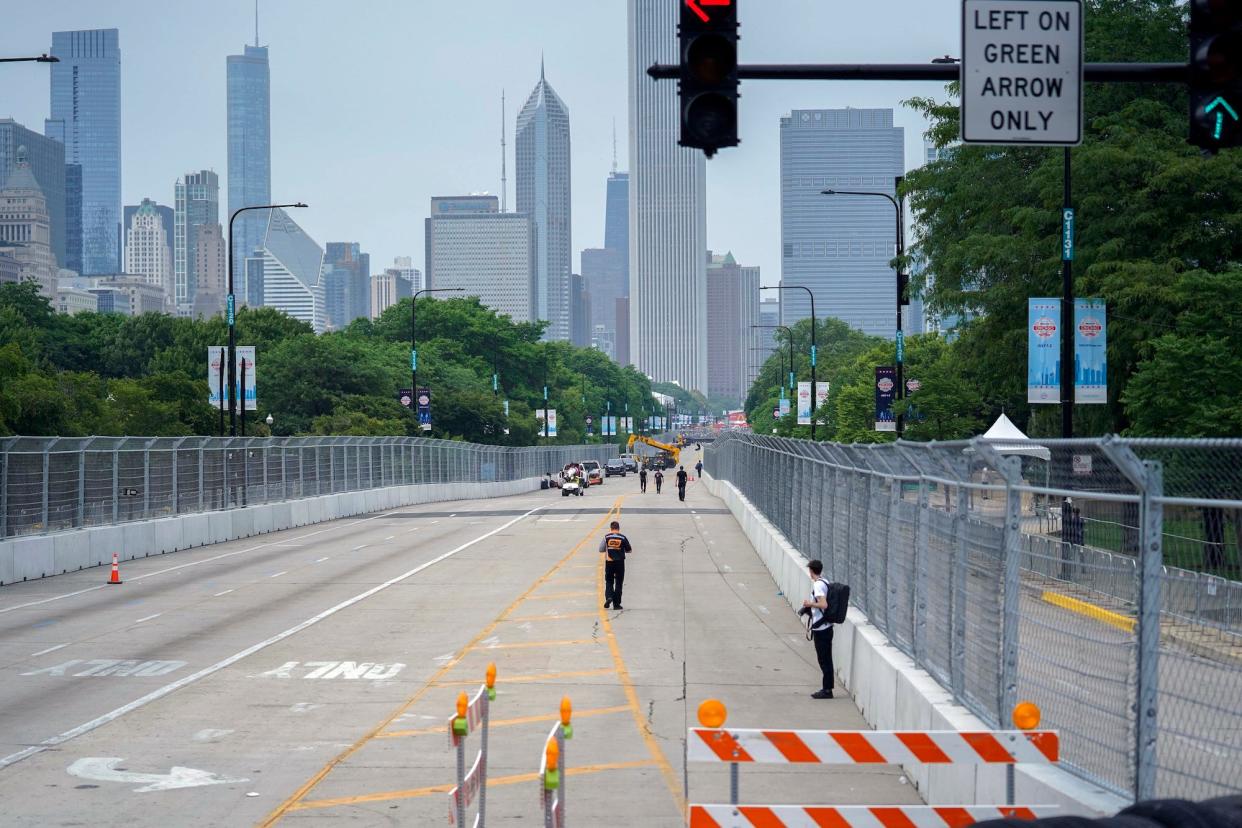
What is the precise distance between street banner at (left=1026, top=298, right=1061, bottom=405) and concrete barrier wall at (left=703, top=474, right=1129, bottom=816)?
13.4 metres

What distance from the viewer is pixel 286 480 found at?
52906 millimetres

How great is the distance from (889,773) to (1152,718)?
661 cm

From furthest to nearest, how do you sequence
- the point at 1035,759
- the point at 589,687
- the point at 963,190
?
the point at 963,190 → the point at 589,687 → the point at 1035,759

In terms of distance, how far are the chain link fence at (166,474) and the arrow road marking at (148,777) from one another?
762 inches

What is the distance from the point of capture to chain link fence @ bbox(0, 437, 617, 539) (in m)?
33.1

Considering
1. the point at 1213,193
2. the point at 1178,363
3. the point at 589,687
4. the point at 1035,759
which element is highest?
the point at 1213,193

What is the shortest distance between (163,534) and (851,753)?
116 feet

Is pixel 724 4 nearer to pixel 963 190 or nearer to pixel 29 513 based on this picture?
pixel 29 513

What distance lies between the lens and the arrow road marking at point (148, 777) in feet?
43.3

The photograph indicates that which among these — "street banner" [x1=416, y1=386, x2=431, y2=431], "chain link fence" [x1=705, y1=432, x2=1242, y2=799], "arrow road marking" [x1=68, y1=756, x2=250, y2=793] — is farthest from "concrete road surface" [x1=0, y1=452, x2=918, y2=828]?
"street banner" [x1=416, y1=386, x2=431, y2=431]

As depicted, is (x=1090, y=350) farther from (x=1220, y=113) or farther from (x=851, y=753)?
(x=851, y=753)

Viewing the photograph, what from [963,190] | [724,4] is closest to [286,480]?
[963,190]

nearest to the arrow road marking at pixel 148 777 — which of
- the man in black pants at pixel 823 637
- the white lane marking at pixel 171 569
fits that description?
the man in black pants at pixel 823 637

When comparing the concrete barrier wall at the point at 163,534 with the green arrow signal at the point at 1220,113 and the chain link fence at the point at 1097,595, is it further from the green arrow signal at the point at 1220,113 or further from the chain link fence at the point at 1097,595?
the green arrow signal at the point at 1220,113
